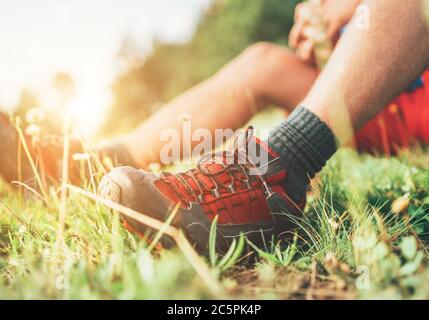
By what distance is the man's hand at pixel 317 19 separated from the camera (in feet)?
6.25

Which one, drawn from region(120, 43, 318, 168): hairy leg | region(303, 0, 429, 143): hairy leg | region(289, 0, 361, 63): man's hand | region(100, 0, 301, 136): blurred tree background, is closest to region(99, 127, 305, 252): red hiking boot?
region(303, 0, 429, 143): hairy leg

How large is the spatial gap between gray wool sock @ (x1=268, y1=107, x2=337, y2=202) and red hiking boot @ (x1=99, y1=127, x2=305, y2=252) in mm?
32

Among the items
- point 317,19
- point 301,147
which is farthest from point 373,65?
point 317,19

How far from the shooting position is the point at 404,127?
2.28 metres

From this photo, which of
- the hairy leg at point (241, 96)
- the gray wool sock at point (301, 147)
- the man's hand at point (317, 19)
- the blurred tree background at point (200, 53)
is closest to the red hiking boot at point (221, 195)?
the gray wool sock at point (301, 147)

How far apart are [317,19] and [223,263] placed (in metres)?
1.40

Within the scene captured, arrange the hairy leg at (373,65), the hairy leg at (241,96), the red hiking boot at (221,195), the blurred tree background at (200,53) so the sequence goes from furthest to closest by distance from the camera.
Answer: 1. the blurred tree background at (200,53)
2. the hairy leg at (241,96)
3. the hairy leg at (373,65)
4. the red hiking boot at (221,195)

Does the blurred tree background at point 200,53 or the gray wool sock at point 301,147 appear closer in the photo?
the gray wool sock at point 301,147

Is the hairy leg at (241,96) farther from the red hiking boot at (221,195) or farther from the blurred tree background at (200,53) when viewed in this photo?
the blurred tree background at (200,53)

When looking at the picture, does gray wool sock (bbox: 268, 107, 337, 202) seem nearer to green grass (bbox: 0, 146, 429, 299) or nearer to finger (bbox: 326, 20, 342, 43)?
green grass (bbox: 0, 146, 429, 299)

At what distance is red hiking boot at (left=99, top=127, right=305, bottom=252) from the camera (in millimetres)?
1202

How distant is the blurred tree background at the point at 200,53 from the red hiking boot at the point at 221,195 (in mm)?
3310

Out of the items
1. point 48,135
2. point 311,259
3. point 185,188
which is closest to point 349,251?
point 311,259

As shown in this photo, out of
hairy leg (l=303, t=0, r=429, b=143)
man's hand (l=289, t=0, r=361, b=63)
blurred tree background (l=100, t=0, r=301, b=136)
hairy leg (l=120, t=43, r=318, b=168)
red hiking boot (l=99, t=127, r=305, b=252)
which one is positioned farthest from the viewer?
blurred tree background (l=100, t=0, r=301, b=136)
